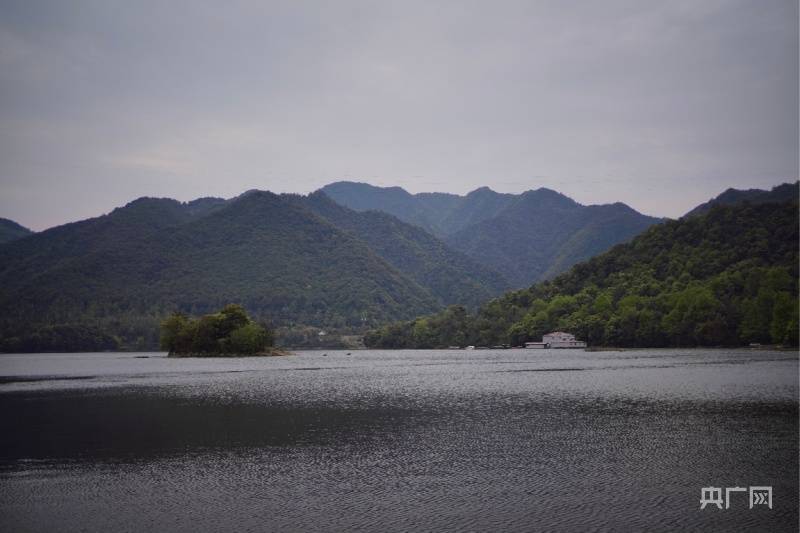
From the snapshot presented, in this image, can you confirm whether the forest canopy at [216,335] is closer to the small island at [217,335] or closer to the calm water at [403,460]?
the small island at [217,335]

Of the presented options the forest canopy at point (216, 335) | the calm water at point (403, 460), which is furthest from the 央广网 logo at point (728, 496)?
the forest canopy at point (216, 335)

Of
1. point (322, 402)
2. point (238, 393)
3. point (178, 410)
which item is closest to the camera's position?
point (178, 410)

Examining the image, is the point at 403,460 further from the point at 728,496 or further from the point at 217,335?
the point at 217,335

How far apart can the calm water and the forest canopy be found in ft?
324

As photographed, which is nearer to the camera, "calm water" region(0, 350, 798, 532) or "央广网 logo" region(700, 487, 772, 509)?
"calm water" region(0, 350, 798, 532)

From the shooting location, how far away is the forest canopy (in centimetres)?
17068

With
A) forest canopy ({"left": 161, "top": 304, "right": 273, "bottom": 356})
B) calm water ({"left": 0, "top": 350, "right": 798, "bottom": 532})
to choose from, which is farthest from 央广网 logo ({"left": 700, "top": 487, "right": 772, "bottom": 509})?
forest canopy ({"left": 161, "top": 304, "right": 273, "bottom": 356})

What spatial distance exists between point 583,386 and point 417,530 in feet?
197

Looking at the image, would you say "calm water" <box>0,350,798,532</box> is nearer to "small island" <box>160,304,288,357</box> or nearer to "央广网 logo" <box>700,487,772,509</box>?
"央广网 logo" <box>700,487,772,509</box>

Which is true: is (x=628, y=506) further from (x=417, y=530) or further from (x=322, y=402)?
(x=322, y=402)

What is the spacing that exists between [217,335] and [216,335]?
0.27 metres

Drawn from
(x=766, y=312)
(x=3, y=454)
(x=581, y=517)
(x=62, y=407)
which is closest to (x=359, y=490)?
(x=581, y=517)

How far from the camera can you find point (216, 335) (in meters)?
173

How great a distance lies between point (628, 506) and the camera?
26.2m
